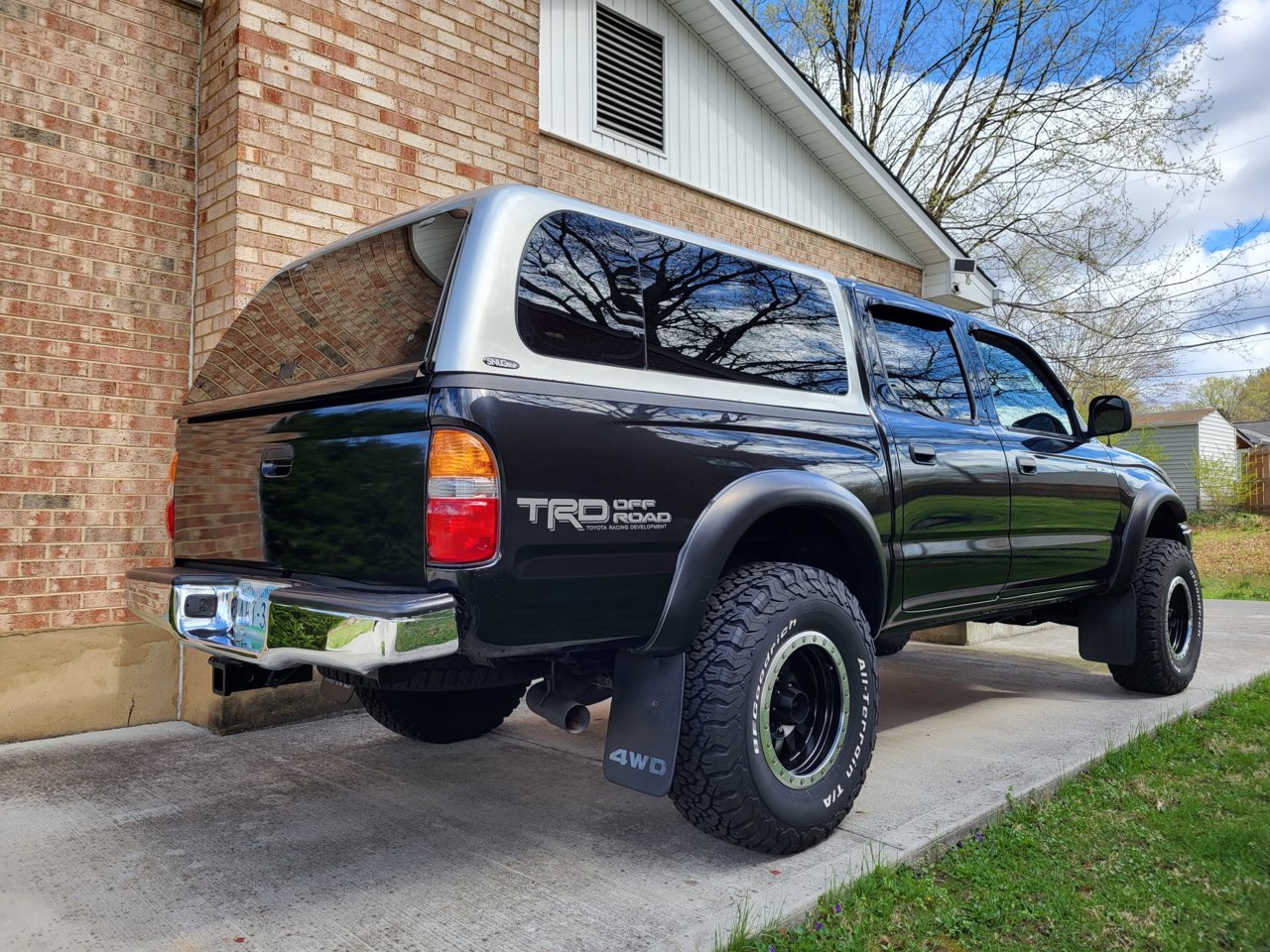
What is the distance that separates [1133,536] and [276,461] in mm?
4453

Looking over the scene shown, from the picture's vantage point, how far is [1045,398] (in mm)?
4992

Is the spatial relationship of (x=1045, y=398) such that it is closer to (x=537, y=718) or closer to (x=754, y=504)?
(x=754, y=504)

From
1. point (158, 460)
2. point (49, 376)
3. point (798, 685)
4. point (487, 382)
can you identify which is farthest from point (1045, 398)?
point (49, 376)

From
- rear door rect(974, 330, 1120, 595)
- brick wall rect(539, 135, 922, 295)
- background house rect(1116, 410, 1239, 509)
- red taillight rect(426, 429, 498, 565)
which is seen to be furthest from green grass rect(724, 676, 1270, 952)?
background house rect(1116, 410, 1239, 509)

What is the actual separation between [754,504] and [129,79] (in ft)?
13.9

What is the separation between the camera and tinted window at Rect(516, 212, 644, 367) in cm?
258

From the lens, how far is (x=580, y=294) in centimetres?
271

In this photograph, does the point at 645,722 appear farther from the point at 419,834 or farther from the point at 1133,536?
the point at 1133,536

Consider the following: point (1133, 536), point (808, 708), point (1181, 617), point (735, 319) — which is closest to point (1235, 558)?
point (1181, 617)

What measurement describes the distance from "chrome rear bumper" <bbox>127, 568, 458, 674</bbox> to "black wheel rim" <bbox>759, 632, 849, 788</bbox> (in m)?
1.22

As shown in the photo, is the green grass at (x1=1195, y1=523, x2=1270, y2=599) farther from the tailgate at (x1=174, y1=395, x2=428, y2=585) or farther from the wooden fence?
the tailgate at (x1=174, y1=395, x2=428, y2=585)

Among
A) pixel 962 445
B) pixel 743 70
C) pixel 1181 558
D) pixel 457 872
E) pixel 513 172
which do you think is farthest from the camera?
pixel 743 70

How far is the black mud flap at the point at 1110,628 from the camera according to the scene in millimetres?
5125

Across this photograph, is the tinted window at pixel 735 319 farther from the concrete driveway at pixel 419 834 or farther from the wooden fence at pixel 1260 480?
the wooden fence at pixel 1260 480
